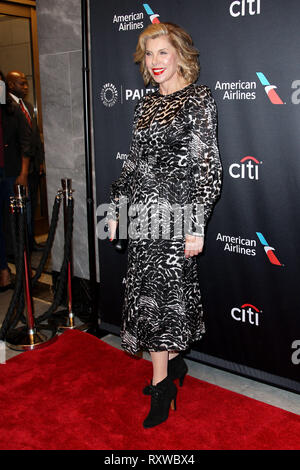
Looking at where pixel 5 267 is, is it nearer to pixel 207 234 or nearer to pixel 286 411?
pixel 207 234

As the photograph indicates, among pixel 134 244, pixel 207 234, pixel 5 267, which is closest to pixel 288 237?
pixel 207 234

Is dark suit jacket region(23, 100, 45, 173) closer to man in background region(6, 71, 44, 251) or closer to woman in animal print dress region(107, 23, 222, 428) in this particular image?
man in background region(6, 71, 44, 251)

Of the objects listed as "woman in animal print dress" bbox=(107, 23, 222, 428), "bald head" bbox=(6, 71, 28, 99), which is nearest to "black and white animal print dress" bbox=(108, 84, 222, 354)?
"woman in animal print dress" bbox=(107, 23, 222, 428)

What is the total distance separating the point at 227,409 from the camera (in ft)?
8.18

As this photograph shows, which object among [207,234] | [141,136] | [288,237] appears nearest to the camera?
[141,136]

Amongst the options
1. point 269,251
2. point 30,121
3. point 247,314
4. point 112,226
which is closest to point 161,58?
point 112,226

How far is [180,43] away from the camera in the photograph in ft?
7.31

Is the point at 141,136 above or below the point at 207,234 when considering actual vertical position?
above

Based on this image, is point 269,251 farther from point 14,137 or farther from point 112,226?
point 14,137

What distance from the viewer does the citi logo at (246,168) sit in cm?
250

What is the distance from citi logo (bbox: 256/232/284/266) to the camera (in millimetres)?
2516

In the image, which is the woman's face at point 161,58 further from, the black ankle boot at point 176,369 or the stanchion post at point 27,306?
the black ankle boot at point 176,369
